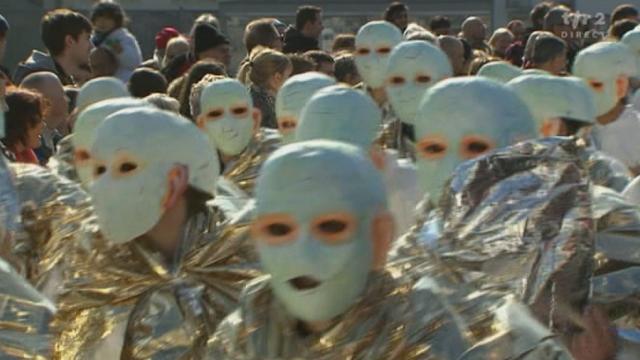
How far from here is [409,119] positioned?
7.57 meters

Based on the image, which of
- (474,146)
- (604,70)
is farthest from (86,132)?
(604,70)

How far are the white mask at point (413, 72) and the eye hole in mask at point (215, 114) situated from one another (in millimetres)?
879

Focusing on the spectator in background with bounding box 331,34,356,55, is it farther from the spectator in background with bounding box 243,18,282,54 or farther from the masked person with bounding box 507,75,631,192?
the masked person with bounding box 507,75,631,192

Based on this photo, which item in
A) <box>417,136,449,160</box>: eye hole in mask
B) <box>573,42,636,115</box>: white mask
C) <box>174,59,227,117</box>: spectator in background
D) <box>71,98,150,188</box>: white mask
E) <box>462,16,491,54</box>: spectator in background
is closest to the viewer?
<box>417,136,449,160</box>: eye hole in mask

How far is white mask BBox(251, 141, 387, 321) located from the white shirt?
4648mm

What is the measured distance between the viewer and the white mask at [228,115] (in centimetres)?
714

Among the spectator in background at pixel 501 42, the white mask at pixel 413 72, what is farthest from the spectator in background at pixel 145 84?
the spectator in background at pixel 501 42

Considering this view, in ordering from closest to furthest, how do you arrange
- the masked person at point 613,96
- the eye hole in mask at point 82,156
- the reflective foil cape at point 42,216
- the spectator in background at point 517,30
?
the reflective foil cape at point 42,216, the eye hole in mask at point 82,156, the masked person at point 613,96, the spectator in background at point 517,30

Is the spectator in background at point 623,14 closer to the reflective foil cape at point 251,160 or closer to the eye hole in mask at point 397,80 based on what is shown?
the eye hole in mask at point 397,80

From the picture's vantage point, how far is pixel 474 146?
500 cm

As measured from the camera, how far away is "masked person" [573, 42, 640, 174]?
8391 mm

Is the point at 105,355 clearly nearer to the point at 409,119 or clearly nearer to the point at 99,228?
the point at 99,228

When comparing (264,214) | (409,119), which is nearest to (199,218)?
(264,214)

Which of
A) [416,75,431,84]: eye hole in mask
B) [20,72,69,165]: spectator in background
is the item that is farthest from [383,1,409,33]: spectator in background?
[416,75,431,84]: eye hole in mask
